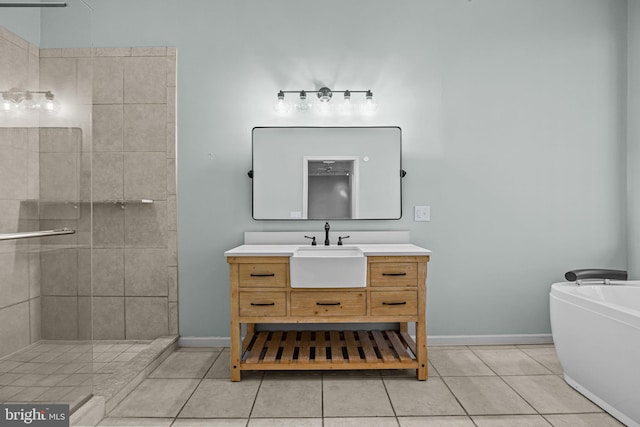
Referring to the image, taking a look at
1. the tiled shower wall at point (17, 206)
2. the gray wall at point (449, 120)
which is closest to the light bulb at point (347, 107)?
the gray wall at point (449, 120)

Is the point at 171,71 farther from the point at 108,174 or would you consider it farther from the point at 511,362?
the point at 511,362

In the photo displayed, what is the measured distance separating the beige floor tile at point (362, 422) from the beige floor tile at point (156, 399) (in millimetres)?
812

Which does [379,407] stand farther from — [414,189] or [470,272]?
[414,189]

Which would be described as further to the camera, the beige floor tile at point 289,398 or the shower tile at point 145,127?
the shower tile at point 145,127

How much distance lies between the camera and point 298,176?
2.71 metres

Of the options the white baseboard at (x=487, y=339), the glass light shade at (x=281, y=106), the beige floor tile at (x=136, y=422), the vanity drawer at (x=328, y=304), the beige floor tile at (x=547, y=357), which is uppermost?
the glass light shade at (x=281, y=106)

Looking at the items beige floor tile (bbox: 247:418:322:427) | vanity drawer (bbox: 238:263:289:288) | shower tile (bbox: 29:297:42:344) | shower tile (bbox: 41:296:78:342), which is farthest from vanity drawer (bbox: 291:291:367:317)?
shower tile (bbox: 29:297:42:344)

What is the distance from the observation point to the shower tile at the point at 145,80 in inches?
107

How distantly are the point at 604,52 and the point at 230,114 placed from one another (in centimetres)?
287

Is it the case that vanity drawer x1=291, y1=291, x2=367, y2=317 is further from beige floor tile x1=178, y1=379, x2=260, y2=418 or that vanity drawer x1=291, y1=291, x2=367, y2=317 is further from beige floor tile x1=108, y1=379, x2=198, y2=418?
beige floor tile x1=108, y1=379, x2=198, y2=418

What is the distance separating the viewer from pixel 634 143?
2.71 m

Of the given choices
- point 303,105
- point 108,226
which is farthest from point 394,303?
point 108,226

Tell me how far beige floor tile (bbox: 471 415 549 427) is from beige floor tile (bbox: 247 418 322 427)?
0.79 m

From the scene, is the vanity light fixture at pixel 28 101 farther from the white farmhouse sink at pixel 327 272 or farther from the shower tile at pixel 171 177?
the white farmhouse sink at pixel 327 272
